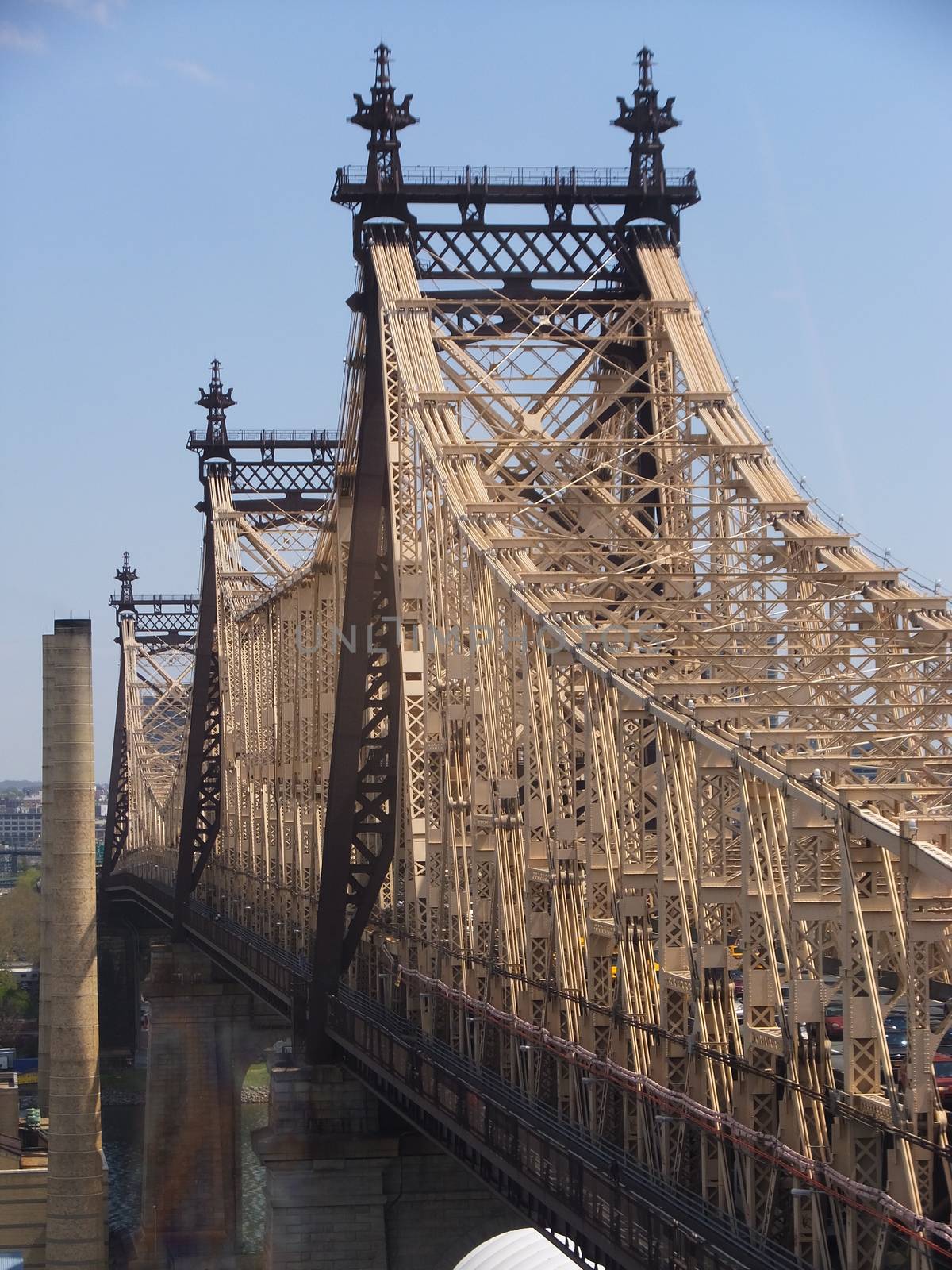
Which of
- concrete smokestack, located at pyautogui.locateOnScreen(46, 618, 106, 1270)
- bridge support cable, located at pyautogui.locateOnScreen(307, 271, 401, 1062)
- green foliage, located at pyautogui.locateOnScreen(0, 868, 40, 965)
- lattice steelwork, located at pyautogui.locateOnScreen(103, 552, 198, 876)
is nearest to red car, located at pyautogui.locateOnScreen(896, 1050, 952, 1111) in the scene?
bridge support cable, located at pyautogui.locateOnScreen(307, 271, 401, 1062)

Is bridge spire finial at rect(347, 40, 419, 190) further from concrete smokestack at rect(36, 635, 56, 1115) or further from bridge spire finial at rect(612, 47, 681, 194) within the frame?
concrete smokestack at rect(36, 635, 56, 1115)

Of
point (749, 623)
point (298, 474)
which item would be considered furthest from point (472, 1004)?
point (298, 474)

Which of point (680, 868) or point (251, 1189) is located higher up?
point (680, 868)

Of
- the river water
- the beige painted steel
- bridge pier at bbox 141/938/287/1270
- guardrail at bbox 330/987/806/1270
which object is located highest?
Result: the beige painted steel

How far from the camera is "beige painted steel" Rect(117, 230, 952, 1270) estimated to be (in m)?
22.7

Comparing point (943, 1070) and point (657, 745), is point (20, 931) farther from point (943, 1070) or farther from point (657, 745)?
point (657, 745)

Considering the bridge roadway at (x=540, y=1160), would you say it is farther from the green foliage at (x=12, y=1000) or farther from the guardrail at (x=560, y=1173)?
the green foliage at (x=12, y=1000)

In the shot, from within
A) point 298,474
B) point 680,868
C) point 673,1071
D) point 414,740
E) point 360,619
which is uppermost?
point 298,474

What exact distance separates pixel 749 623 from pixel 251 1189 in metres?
57.9

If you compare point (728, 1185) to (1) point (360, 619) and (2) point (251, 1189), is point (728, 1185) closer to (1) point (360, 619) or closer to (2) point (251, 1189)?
(1) point (360, 619)

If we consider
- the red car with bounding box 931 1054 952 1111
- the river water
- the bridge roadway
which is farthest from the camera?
the river water

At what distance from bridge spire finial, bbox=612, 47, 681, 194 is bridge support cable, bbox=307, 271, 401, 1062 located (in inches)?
285

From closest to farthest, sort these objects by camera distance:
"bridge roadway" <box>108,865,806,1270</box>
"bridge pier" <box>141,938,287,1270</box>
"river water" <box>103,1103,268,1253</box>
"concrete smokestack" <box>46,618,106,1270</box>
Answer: "bridge roadway" <box>108,865,806,1270</box> < "concrete smokestack" <box>46,618,106,1270</box> < "bridge pier" <box>141,938,287,1270</box> < "river water" <box>103,1103,268,1253</box>

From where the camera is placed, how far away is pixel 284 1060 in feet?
160
